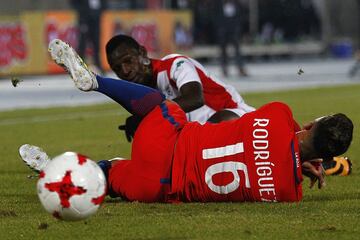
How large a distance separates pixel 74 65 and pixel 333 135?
6.36 feet

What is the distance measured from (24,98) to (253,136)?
50.2ft

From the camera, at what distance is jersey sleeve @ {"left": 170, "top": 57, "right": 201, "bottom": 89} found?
31.7 ft

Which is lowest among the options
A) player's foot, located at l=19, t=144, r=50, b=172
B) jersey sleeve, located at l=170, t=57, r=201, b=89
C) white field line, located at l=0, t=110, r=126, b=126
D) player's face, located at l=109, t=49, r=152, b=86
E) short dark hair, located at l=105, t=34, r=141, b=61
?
white field line, located at l=0, t=110, r=126, b=126

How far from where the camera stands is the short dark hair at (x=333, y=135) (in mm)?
7699

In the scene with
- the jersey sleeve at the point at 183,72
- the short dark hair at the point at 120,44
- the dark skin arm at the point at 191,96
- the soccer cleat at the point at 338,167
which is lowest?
the soccer cleat at the point at 338,167

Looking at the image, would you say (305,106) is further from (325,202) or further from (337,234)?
(337,234)

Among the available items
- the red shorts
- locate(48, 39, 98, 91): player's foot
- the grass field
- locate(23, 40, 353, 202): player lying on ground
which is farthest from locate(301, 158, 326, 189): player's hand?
locate(48, 39, 98, 91): player's foot

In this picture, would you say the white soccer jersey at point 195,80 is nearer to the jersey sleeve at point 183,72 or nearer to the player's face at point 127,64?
the jersey sleeve at point 183,72

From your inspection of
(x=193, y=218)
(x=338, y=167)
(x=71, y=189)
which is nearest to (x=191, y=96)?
(x=338, y=167)

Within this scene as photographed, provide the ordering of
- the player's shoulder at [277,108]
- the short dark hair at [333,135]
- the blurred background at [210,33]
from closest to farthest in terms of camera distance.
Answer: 1. the short dark hair at [333,135]
2. the player's shoulder at [277,108]
3. the blurred background at [210,33]

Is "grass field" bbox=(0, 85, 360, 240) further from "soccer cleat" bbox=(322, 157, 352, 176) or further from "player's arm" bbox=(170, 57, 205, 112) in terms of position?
"player's arm" bbox=(170, 57, 205, 112)

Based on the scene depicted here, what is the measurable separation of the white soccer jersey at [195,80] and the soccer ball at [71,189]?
2.89m

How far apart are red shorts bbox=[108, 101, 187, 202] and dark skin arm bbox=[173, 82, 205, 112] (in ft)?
4.08

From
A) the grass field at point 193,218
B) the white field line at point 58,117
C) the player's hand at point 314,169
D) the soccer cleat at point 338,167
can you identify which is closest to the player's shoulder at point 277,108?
the player's hand at point 314,169
